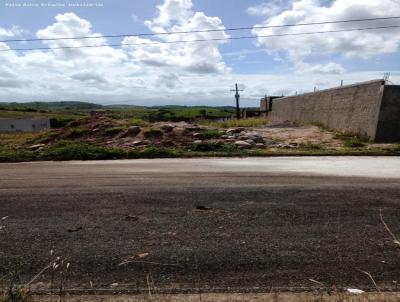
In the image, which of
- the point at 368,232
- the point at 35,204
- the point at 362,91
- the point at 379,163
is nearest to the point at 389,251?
the point at 368,232

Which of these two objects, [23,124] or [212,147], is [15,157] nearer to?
[212,147]

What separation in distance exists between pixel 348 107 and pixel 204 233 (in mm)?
18722

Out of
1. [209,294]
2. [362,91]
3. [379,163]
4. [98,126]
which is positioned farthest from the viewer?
[98,126]

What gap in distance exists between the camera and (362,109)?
20.5 m

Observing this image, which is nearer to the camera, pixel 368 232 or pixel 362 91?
pixel 368 232

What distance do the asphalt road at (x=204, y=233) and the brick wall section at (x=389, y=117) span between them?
35.1ft

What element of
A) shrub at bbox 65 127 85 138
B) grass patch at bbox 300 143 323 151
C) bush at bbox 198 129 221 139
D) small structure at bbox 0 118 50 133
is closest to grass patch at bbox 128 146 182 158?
bush at bbox 198 129 221 139

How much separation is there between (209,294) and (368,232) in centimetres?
259

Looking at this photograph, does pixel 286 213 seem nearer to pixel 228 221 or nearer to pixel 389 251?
pixel 228 221

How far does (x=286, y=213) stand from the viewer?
6.18 metres

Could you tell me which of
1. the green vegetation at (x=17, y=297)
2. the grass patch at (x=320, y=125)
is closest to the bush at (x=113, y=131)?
the grass patch at (x=320, y=125)

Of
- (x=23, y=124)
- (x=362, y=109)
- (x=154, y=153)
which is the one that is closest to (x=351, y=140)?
(x=362, y=109)

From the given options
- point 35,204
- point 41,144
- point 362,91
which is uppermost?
point 362,91

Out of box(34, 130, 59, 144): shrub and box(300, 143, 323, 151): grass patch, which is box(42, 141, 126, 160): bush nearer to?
box(34, 130, 59, 144): shrub
